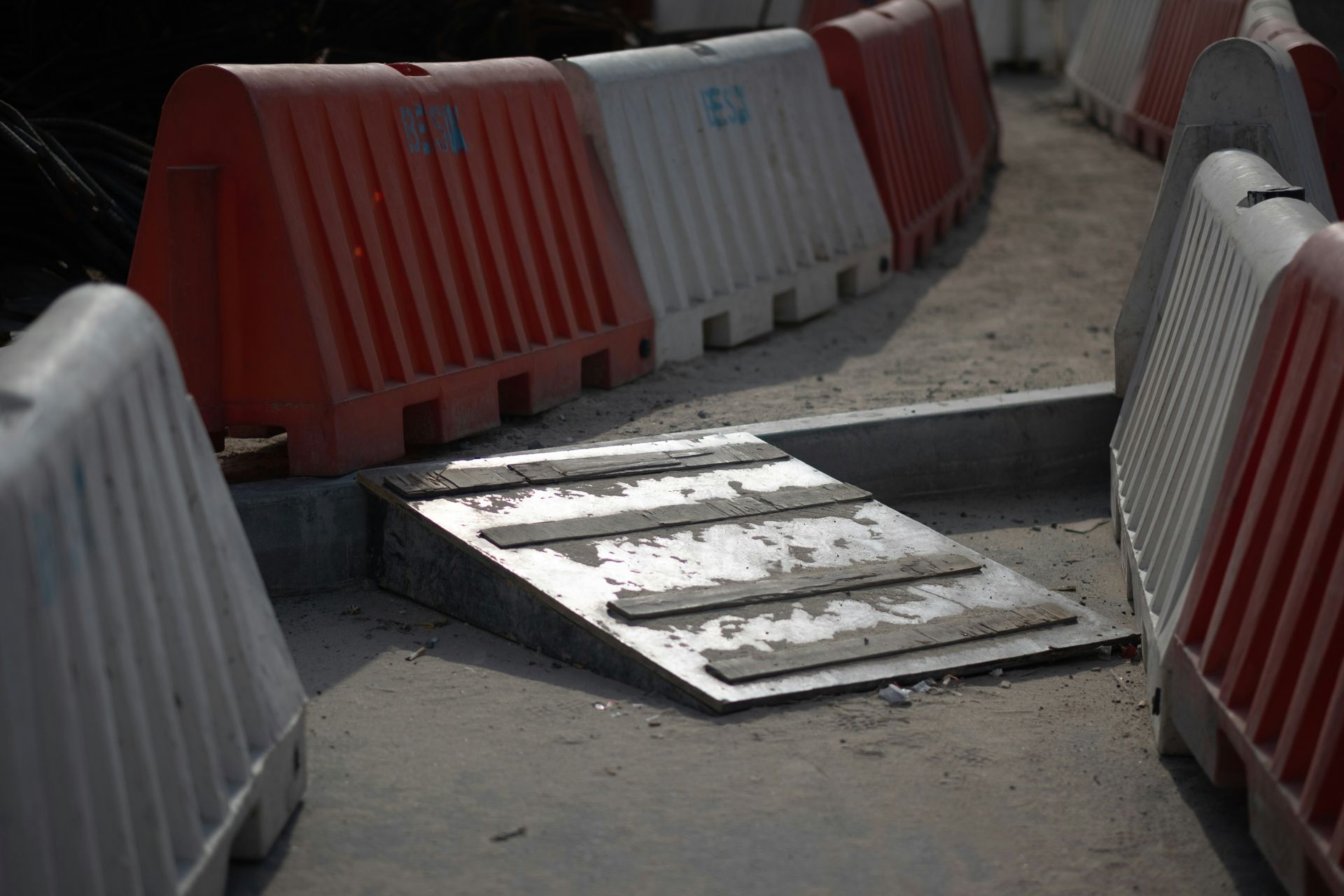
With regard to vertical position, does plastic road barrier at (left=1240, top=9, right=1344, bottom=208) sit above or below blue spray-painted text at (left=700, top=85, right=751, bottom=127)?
above

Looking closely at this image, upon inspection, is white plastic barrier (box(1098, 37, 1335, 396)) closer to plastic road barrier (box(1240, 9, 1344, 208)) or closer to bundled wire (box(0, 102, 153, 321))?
plastic road barrier (box(1240, 9, 1344, 208))

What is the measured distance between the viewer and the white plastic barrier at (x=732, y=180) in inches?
298

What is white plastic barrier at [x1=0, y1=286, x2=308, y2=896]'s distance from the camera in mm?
2484

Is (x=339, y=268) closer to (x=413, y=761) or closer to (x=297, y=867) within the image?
(x=413, y=761)

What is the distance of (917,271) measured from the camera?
A: 10.7 meters

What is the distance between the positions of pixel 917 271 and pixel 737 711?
6.97 metres

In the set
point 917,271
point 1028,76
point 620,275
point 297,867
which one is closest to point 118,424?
point 297,867

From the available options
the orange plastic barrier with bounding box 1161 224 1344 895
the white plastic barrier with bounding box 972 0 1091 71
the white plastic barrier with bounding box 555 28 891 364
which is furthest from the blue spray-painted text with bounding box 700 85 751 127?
the white plastic barrier with bounding box 972 0 1091 71

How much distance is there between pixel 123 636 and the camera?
9.15ft

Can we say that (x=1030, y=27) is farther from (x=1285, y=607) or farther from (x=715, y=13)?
(x=1285, y=607)

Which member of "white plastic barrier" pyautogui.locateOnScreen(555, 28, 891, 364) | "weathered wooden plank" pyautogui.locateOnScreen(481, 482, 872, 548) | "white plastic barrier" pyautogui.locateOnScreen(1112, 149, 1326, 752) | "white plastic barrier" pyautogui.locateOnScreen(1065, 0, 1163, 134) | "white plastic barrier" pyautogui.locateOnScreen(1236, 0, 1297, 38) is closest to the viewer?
"white plastic barrier" pyautogui.locateOnScreen(1112, 149, 1326, 752)

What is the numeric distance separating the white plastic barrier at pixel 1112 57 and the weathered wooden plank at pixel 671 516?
12.4 metres

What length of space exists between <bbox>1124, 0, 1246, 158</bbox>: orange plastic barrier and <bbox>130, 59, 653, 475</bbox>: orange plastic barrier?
8.83m

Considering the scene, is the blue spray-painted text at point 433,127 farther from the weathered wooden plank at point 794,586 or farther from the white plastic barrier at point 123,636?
the white plastic barrier at point 123,636
